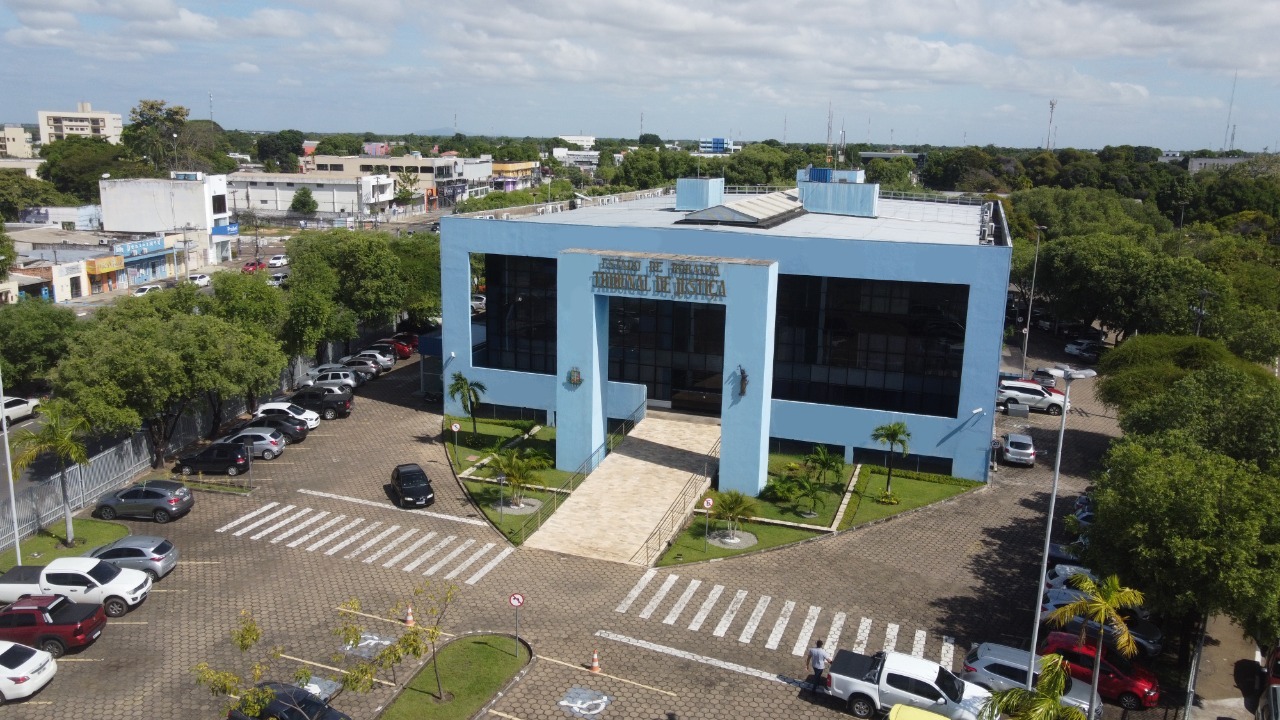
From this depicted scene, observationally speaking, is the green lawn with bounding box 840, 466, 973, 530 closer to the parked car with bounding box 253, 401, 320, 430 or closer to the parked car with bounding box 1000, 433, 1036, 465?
the parked car with bounding box 1000, 433, 1036, 465

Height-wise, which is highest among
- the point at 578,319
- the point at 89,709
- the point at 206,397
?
the point at 578,319

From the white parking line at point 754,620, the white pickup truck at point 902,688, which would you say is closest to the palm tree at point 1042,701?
the white pickup truck at point 902,688

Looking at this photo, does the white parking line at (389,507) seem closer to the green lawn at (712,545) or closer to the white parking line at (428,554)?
the white parking line at (428,554)

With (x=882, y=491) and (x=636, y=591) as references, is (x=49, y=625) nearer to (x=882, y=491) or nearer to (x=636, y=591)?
(x=636, y=591)

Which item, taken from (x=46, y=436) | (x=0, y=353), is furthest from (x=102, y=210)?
(x=46, y=436)

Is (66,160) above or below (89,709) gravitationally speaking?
above

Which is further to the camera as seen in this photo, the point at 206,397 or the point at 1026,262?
the point at 1026,262

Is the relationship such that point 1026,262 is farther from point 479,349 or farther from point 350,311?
point 350,311
